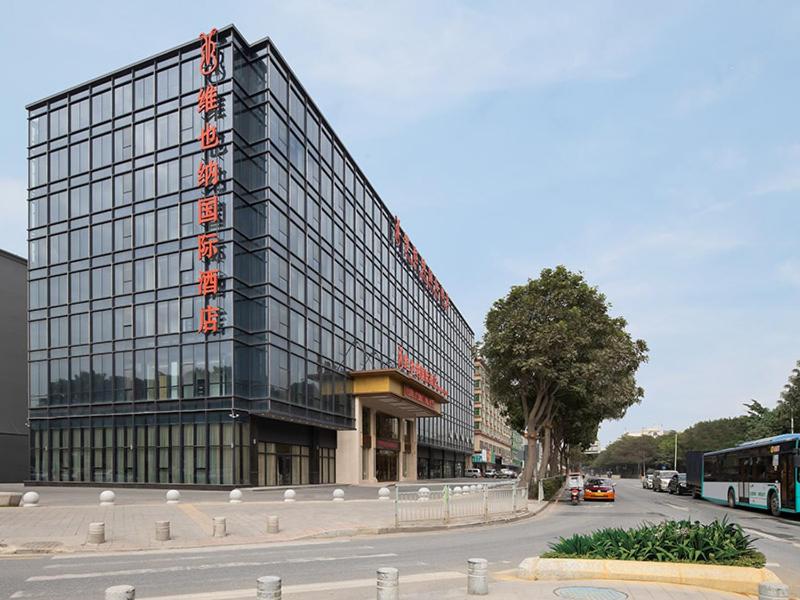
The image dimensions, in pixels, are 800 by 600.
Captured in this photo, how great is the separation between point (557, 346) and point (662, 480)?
2665 cm

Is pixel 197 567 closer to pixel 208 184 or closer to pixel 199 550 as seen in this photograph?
pixel 199 550

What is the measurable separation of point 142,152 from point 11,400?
24.9m

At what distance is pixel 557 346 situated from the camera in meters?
34.7

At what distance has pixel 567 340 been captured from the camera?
34.3 metres

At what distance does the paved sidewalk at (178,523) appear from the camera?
15156 millimetres

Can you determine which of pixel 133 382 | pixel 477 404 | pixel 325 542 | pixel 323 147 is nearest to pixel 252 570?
pixel 325 542

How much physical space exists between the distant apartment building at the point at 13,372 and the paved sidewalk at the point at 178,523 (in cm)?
3095

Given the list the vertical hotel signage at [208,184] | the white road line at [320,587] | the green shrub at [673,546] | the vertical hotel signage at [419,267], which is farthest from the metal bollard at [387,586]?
the vertical hotel signage at [419,267]

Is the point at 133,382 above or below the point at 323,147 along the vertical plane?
below

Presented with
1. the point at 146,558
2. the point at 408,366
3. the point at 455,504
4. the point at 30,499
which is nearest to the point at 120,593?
the point at 146,558

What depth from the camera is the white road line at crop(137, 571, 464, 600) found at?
9.29 metres

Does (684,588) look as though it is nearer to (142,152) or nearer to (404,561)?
(404,561)

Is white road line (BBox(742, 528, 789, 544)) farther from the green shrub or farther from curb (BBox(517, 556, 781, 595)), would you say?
curb (BBox(517, 556, 781, 595))

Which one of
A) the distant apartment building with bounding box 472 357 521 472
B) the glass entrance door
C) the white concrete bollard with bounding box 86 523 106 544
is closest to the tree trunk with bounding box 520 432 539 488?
the glass entrance door
